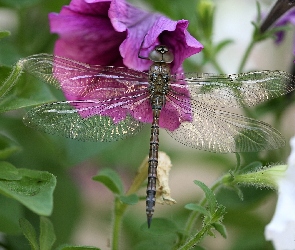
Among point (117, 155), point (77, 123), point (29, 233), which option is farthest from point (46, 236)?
point (117, 155)

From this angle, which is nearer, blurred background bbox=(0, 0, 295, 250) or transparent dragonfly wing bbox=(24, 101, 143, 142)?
transparent dragonfly wing bbox=(24, 101, 143, 142)

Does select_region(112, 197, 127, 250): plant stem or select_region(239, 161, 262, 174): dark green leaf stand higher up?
select_region(239, 161, 262, 174): dark green leaf

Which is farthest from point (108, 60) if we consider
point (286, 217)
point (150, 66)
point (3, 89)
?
point (286, 217)

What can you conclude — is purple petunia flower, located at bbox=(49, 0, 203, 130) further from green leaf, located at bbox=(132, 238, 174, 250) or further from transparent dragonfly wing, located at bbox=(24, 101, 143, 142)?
green leaf, located at bbox=(132, 238, 174, 250)

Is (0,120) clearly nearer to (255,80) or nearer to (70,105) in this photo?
(70,105)

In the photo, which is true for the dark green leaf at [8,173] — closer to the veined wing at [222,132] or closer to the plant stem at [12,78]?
the plant stem at [12,78]

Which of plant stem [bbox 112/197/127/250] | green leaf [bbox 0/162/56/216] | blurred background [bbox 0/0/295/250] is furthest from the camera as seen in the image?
blurred background [bbox 0/0/295/250]

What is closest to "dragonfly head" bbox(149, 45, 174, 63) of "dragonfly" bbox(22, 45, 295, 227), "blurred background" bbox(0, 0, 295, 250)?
"dragonfly" bbox(22, 45, 295, 227)
